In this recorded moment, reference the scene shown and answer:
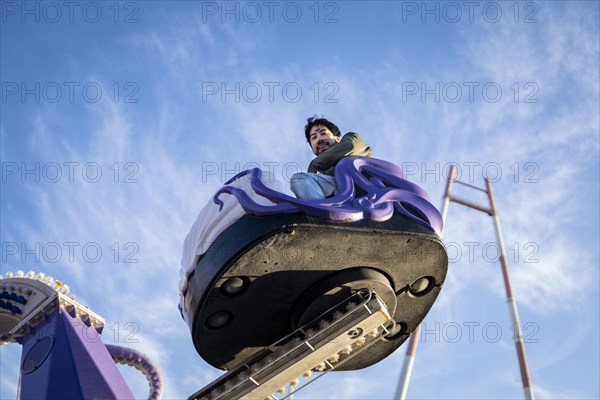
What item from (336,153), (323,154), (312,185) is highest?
(323,154)

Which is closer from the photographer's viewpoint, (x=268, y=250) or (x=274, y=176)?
(x=268, y=250)

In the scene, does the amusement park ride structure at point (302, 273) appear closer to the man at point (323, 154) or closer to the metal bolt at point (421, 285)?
the metal bolt at point (421, 285)

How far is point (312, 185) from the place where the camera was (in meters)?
10.5

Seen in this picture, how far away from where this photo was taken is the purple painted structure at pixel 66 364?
13.1m

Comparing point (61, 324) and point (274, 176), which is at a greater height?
point (61, 324)

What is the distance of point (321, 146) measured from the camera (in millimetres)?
12445

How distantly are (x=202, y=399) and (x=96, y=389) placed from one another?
4102 millimetres

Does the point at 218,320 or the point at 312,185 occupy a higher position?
the point at 312,185

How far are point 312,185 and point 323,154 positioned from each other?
46.8 inches

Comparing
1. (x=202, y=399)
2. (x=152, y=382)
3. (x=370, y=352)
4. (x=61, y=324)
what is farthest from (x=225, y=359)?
(x=152, y=382)

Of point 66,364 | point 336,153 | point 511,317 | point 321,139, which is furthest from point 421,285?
point 511,317

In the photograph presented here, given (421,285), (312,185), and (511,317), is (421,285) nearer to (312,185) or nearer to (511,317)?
(312,185)

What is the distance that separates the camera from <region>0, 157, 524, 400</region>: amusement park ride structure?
9508mm

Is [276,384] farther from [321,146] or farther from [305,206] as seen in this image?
[321,146]
